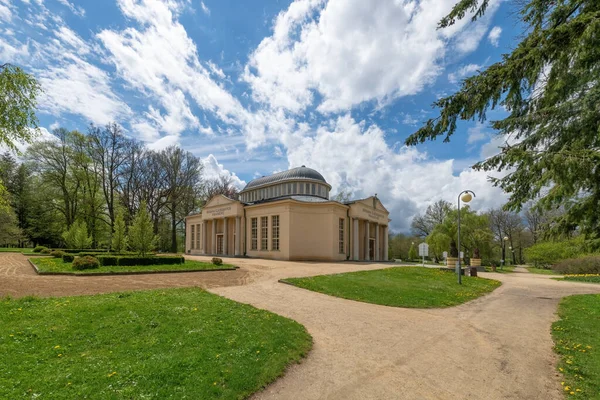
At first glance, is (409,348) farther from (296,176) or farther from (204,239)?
(204,239)

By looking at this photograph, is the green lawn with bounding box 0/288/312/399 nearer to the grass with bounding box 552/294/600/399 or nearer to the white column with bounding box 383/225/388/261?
the grass with bounding box 552/294/600/399

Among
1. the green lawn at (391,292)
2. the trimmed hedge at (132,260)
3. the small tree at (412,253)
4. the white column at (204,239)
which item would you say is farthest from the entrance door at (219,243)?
the small tree at (412,253)

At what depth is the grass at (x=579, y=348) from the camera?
411 cm

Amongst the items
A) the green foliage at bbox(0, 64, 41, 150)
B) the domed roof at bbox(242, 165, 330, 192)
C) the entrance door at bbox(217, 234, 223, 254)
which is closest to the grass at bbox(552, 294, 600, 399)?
the green foliage at bbox(0, 64, 41, 150)

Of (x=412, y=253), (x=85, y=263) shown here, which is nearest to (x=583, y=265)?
(x=412, y=253)

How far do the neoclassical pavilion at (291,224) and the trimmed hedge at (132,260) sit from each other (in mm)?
12270

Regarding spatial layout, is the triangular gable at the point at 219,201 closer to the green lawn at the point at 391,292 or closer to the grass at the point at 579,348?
the green lawn at the point at 391,292

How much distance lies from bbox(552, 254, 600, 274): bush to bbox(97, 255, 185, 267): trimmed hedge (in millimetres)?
33004

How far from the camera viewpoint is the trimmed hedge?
16594 millimetres

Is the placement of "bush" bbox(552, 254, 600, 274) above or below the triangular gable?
below

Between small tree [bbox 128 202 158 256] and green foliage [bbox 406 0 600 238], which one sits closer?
green foliage [bbox 406 0 600 238]

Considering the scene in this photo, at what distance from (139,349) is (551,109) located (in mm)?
8310

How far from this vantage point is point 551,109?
5.51m

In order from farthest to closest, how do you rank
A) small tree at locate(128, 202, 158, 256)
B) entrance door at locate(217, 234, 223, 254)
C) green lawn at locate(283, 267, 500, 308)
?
entrance door at locate(217, 234, 223, 254)
small tree at locate(128, 202, 158, 256)
green lawn at locate(283, 267, 500, 308)
